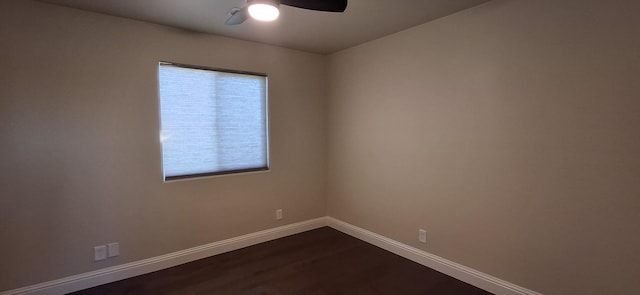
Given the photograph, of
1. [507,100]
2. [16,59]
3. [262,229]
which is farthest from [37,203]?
[507,100]

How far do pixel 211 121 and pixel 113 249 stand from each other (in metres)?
1.42

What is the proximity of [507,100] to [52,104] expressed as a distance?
Answer: 3489 millimetres

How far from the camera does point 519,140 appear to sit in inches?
84.4

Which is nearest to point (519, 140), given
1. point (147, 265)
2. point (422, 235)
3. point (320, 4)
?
point (422, 235)

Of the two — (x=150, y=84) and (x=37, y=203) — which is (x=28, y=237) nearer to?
(x=37, y=203)

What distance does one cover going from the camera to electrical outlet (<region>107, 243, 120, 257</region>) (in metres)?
2.51

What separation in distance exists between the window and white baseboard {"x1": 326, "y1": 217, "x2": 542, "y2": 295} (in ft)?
4.68

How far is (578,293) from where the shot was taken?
6.35 ft

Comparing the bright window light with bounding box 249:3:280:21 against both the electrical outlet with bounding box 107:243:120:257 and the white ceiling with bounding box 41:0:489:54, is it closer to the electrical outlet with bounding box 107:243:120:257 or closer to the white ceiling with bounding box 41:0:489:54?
the white ceiling with bounding box 41:0:489:54

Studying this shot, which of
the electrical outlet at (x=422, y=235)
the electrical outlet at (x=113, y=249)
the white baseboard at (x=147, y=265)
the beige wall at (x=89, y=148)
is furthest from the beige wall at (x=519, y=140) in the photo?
the electrical outlet at (x=113, y=249)

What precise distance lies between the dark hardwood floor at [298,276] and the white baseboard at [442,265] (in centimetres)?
6

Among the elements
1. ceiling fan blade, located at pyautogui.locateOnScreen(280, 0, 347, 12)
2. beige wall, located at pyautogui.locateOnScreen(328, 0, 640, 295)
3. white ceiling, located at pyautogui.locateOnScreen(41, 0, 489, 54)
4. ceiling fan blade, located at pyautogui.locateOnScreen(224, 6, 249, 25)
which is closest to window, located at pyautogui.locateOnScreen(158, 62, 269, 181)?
white ceiling, located at pyautogui.locateOnScreen(41, 0, 489, 54)

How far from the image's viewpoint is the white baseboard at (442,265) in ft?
7.47

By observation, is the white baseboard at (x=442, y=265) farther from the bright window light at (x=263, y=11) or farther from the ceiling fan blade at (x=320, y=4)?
the bright window light at (x=263, y=11)
